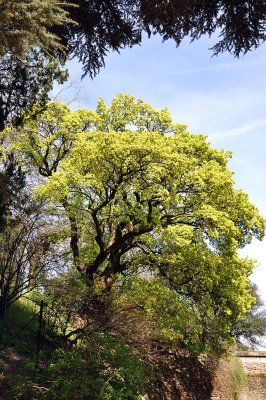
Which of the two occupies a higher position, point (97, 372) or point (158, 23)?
point (158, 23)

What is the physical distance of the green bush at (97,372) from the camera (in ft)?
26.9

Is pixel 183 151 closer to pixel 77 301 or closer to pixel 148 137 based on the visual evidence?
pixel 148 137

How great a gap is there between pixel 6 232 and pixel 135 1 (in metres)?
6.99

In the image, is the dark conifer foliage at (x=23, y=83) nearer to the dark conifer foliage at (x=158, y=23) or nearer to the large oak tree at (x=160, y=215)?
the dark conifer foliage at (x=158, y=23)

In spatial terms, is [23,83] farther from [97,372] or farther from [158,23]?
[97,372]

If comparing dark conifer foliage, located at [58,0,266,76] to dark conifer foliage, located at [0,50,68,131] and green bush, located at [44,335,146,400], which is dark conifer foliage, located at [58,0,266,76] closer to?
dark conifer foliage, located at [0,50,68,131]

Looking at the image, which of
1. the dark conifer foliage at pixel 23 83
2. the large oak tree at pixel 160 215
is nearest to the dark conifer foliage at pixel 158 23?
the dark conifer foliage at pixel 23 83

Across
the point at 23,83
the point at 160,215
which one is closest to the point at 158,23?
the point at 23,83

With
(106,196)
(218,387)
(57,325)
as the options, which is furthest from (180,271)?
(218,387)

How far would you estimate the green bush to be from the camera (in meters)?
8.19

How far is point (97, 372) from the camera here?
8.84m

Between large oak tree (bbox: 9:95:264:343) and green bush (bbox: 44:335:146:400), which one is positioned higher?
large oak tree (bbox: 9:95:264:343)

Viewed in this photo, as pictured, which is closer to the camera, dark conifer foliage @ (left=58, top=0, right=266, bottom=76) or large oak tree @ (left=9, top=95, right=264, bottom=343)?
dark conifer foliage @ (left=58, top=0, right=266, bottom=76)

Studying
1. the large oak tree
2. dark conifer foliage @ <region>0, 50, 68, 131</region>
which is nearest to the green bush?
the large oak tree
